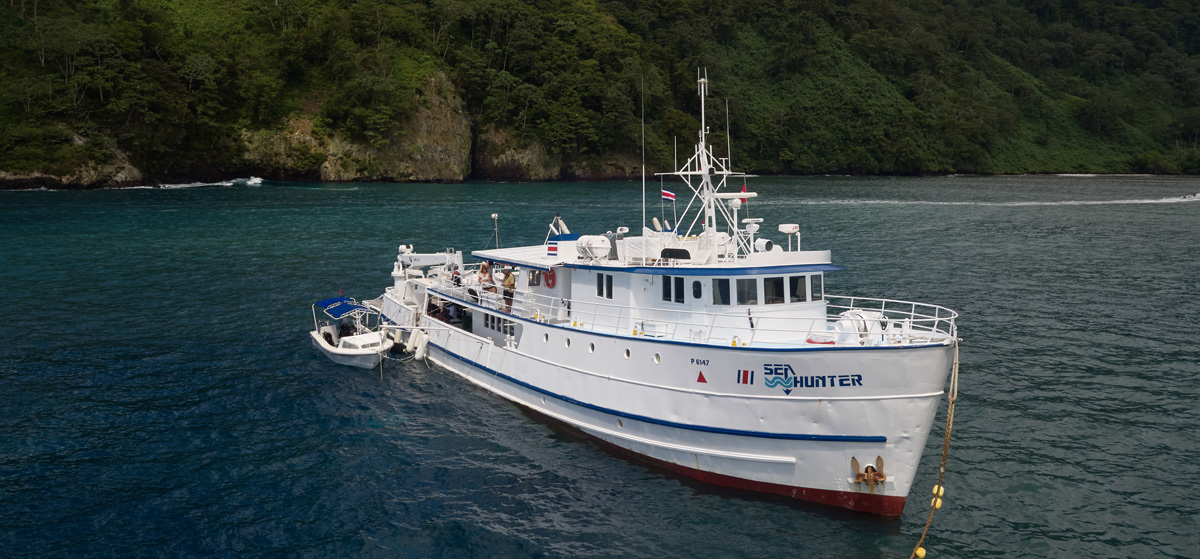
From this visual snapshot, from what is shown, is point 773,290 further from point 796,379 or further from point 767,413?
point 767,413

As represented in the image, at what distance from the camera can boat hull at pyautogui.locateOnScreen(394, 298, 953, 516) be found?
55.7ft

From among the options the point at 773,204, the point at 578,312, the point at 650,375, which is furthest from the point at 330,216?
the point at 650,375

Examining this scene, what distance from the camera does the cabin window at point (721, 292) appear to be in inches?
784

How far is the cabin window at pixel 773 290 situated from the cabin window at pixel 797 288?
0.90ft

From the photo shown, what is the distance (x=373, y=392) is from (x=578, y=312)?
308 inches

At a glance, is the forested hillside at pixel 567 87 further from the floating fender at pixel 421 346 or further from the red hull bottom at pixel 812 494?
the red hull bottom at pixel 812 494

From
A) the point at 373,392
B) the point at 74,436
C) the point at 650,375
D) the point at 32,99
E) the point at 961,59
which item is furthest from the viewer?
the point at 961,59

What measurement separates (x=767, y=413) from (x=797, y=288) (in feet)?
12.7

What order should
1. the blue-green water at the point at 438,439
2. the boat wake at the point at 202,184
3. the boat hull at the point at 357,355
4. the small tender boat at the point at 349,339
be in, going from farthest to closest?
the boat wake at the point at 202,184
the small tender boat at the point at 349,339
the boat hull at the point at 357,355
the blue-green water at the point at 438,439

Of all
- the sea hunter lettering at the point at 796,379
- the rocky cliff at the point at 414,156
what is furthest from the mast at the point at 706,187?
the rocky cliff at the point at 414,156

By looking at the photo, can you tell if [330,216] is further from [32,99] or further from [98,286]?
[32,99]

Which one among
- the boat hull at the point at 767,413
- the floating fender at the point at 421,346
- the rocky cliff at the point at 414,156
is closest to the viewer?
the boat hull at the point at 767,413

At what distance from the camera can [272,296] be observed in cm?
3762

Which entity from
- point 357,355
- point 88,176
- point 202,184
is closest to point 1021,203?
point 357,355
